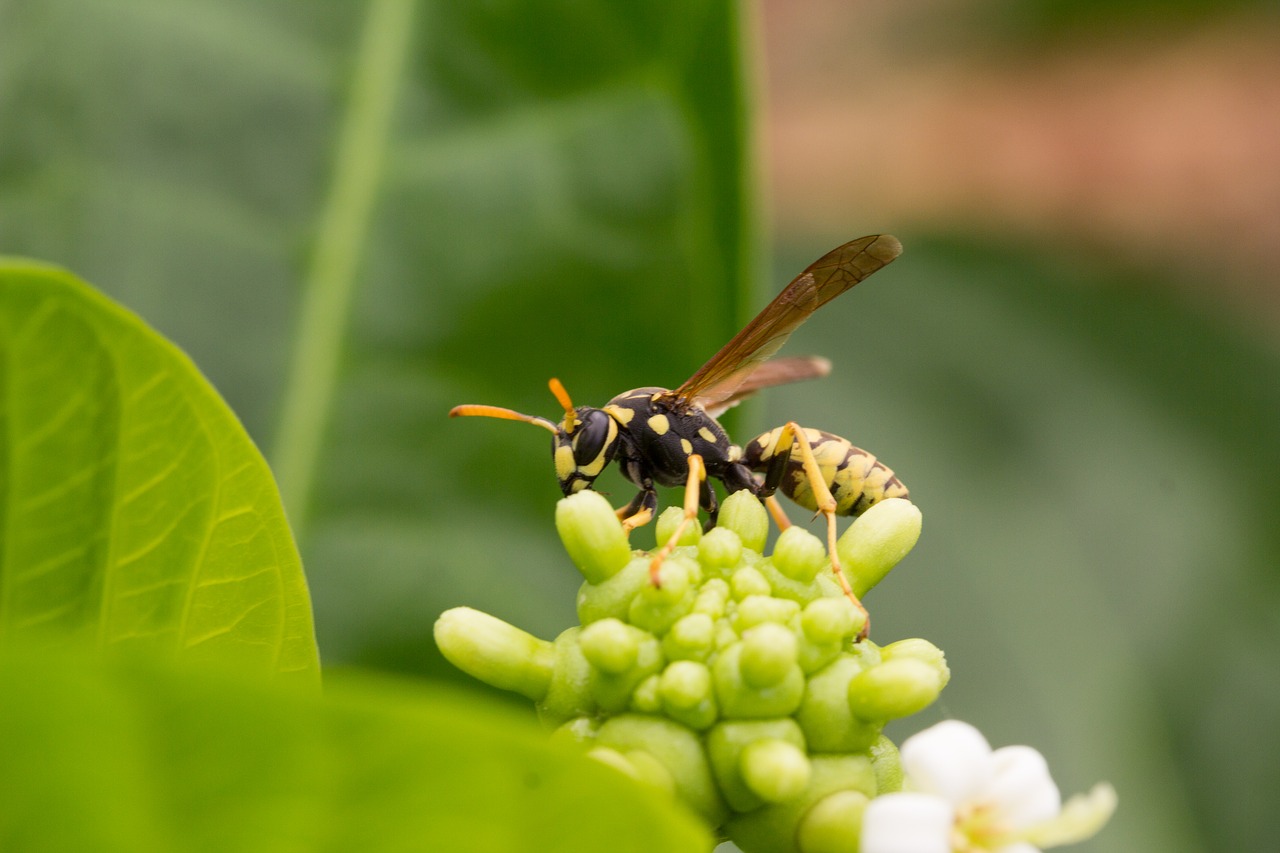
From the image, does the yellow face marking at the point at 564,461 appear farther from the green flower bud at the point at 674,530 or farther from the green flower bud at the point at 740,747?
the green flower bud at the point at 740,747

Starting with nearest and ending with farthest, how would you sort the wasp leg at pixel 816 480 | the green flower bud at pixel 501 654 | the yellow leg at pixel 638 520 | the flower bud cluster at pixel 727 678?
1. the flower bud cluster at pixel 727 678
2. the green flower bud at pixel 501 654
3. the wasp leg at pixel 816 480
4. the yellow leg at pixel 638 520

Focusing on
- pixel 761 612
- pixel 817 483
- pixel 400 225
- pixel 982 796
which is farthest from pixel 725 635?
pixel 400 225

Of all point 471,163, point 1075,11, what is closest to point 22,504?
point 471,163

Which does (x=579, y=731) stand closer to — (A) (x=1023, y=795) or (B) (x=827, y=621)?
(B) (x=827, y=621)

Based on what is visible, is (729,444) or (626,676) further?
(729,444)

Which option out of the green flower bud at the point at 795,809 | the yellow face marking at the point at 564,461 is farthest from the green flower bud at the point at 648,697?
the yellow face marking at the point at 564,461
